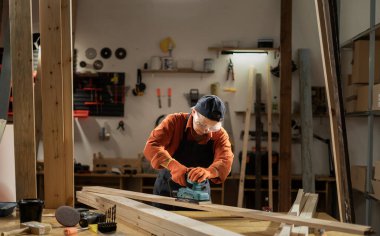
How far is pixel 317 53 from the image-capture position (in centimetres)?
573

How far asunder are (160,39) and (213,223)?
3899 millimetres

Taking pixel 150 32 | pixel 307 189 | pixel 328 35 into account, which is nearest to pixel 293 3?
pixel 150 32

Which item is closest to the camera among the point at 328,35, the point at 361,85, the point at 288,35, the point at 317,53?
the point at 328,35

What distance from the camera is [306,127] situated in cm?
537

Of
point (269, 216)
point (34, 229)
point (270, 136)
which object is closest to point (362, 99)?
point (270, 136)

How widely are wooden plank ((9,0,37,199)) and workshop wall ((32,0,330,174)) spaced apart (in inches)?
129

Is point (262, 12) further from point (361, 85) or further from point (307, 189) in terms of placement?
point (307, 189)

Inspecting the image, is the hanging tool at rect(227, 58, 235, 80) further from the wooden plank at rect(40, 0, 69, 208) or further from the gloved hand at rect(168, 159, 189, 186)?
the wooden plank at rect(40, 0, 69, 208)

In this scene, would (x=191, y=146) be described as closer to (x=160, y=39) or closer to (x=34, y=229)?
(x=34, y=229)

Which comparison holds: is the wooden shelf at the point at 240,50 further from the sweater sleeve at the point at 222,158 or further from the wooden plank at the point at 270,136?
the sweater sleeve at the point at 222,158

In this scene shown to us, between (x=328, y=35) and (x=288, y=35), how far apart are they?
3.51 metres

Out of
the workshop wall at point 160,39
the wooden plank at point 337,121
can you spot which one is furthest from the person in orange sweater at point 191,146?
the workshop wall at point 160,39

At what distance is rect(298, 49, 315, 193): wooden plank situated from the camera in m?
5.27

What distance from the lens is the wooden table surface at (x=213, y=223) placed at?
1983mm
